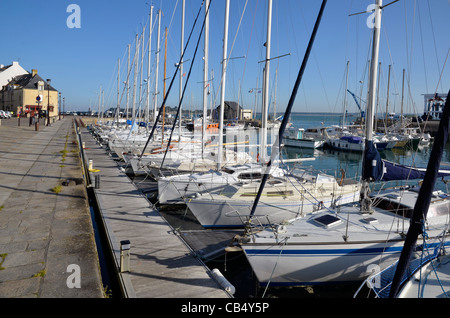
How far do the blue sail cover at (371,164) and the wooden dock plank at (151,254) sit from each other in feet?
19.5

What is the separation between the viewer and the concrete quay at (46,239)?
23.2ft

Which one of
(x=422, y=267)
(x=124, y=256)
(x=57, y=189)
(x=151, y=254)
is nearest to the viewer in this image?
(x=422, y=267)

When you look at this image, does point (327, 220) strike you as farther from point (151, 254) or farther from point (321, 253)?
point (151, 254)

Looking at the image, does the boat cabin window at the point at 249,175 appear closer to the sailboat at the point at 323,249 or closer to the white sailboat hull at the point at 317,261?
the sailboat at the point at 323,249

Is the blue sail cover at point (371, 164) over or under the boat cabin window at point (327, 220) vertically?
over

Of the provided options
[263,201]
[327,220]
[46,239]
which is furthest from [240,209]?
[46,239]

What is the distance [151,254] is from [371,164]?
738cm

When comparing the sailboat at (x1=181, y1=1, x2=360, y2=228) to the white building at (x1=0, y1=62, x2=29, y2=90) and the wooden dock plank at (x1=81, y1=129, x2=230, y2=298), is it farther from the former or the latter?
the white building at (x1=0, y1=62, x2=29, y2=90)

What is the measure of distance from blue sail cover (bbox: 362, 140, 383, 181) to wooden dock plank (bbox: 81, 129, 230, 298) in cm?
594

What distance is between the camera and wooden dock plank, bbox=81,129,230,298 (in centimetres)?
766

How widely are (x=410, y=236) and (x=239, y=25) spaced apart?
15.6 metres

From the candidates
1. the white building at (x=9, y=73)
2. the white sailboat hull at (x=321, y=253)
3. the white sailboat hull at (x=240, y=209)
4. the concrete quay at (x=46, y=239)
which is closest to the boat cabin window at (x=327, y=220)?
the white sailboat hull at (x=321, y=253)

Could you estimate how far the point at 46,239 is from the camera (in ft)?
31.1

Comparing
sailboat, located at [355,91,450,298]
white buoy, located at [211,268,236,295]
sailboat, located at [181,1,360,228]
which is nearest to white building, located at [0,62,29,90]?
sailboat, located at [181,1,360,228]
